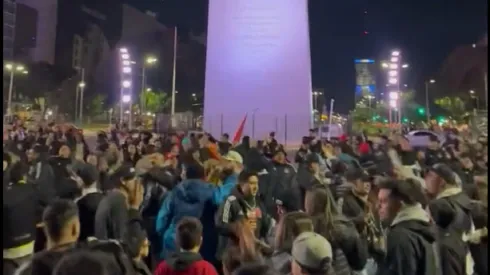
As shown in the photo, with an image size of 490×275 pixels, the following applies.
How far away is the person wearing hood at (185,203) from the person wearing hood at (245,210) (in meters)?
0.20

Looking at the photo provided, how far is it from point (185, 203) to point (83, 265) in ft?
11.9

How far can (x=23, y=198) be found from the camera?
5.09 meters

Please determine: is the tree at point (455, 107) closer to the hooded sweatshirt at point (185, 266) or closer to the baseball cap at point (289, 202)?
the baseball cap at point (289, 202)

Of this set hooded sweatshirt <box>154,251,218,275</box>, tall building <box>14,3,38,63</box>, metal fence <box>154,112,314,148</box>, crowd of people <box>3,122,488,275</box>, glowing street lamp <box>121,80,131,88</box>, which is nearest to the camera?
crowd of people <box>3,122,488,275</box>

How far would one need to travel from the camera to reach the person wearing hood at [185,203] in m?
6.16

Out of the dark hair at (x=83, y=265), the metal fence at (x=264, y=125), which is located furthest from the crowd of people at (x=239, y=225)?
the metal fence at (x=264, y=125)

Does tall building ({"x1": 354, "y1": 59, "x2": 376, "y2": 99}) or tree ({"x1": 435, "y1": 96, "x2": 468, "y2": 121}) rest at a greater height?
tall building ({"x1": 354, "y1": 59, "x2": 376, "y2": 99})

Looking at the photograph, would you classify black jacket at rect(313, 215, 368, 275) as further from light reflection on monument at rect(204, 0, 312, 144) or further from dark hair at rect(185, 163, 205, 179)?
light reflection on monument at rect(204, 0, 312, 144)

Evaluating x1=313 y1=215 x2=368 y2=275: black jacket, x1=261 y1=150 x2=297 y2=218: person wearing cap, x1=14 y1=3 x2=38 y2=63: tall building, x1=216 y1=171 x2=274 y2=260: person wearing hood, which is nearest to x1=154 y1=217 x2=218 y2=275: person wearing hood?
x1=313 y1=215 x2=368 y2=275: black jacket

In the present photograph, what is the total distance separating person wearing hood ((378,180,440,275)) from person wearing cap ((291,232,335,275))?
96 centimetres

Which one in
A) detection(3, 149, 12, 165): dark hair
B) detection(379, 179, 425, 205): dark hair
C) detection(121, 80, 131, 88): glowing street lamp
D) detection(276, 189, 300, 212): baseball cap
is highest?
detection(121, 80, 131, 88): glowing street lamp

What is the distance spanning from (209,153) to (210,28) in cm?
1801

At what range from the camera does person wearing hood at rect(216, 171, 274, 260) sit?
234 inches

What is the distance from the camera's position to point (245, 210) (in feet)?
20.0
